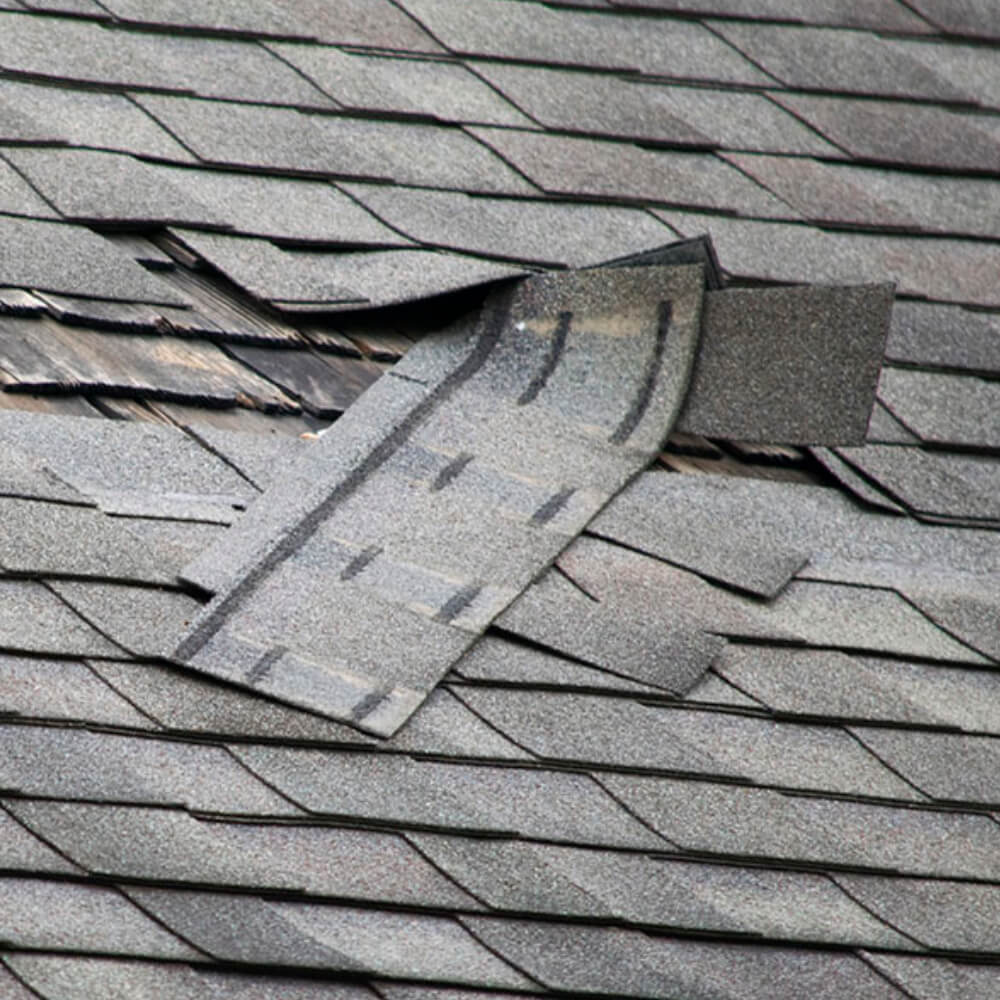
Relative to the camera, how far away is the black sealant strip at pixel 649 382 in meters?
3.19

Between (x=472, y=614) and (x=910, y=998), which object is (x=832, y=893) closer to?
(x=910, y=998)

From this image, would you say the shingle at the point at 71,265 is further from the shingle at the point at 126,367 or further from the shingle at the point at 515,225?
the shingle at the point at 515,225

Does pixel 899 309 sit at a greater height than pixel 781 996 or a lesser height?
greater

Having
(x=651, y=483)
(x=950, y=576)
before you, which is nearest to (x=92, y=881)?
(x=651, y=483)

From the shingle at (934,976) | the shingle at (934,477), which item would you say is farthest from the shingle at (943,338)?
the shingle at (934,976)

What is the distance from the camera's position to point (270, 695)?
97.9 inches

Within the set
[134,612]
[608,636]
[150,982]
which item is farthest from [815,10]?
[150,982]

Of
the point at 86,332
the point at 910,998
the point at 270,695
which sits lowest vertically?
the point at 910,998

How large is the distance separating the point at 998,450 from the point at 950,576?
43 centimetres

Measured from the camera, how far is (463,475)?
9.85ft

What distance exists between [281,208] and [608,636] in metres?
1.13

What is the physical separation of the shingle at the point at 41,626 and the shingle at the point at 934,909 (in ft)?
3.46

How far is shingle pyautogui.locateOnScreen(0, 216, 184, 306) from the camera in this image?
3.07 meters

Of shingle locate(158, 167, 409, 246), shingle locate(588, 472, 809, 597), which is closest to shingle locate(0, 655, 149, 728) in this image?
shingle locate(588, 472, 809, 597)
